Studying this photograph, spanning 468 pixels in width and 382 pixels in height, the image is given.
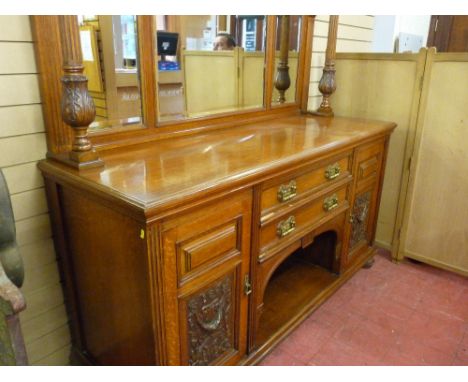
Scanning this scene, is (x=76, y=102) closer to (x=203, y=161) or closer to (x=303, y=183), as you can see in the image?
(x=203, y=161)

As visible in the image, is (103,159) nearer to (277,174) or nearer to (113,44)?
(113,44)

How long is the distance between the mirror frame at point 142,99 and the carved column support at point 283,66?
0.24 ft

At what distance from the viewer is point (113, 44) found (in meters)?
1.39

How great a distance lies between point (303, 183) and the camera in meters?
1.54

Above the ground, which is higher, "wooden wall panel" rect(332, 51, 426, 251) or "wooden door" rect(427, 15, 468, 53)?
"wooden door" rect(427, 15, 468, 53)

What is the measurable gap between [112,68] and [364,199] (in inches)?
55.2

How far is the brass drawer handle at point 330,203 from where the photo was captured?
173 centimetres

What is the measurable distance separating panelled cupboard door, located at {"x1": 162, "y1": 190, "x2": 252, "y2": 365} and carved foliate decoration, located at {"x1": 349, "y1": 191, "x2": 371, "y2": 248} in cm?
90

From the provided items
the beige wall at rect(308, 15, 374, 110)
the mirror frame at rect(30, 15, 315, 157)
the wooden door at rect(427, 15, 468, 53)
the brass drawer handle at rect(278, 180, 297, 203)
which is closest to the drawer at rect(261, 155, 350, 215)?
the brass drawer handle at rect(278, 180, 297, 203)

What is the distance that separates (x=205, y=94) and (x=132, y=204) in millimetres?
956

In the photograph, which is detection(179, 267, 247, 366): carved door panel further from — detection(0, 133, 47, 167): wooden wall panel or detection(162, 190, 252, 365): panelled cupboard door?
detection(0, 133, 47, 167): wooden wall panel

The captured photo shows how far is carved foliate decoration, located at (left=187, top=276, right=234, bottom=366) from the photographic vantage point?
1.24 m

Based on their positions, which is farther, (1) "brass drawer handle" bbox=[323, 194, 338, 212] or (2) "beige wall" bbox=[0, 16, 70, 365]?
(1) "brass drawer handle" bbox=[323, 194, 338, 212]

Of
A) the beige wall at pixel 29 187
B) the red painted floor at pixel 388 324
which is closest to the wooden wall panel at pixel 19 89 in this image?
the beige wall at pixel 29 187
